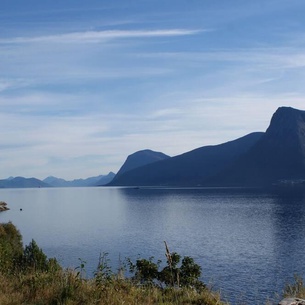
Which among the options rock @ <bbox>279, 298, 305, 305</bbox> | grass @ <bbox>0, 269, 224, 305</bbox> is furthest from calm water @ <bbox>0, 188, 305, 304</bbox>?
rock @ <bbox>279, 298, 305, 305</bbox>

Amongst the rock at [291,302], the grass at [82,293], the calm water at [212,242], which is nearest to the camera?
the rock at [291,302]

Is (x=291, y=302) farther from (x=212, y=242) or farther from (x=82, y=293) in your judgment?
(x=212, y=242)

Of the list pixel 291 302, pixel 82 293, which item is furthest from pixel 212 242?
pixel 291 302

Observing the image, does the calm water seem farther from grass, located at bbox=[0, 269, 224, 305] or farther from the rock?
the rock

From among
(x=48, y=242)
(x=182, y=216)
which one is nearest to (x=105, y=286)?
(x=48, y=242)

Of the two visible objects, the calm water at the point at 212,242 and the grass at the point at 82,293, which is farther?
the calm water at the point at 212,242

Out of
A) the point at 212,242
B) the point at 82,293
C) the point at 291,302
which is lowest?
the point at 212,242

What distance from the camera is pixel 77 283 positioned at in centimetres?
964

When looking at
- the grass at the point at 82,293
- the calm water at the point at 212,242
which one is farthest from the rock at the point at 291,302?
the calm water at the point at 212,242

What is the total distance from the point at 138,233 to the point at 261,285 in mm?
65339

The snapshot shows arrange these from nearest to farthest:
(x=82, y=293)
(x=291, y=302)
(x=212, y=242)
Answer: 1. (x=291, y=302)
2. (x=82, y=293)
3. (x=212, y=242)

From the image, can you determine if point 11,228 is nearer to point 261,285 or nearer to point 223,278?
point 223,278

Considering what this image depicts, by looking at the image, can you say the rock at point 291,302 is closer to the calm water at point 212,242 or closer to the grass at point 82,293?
the grass at point 82,293

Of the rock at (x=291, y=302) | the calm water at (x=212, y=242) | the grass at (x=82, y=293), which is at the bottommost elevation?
the calm water at (x=212, y=242)
